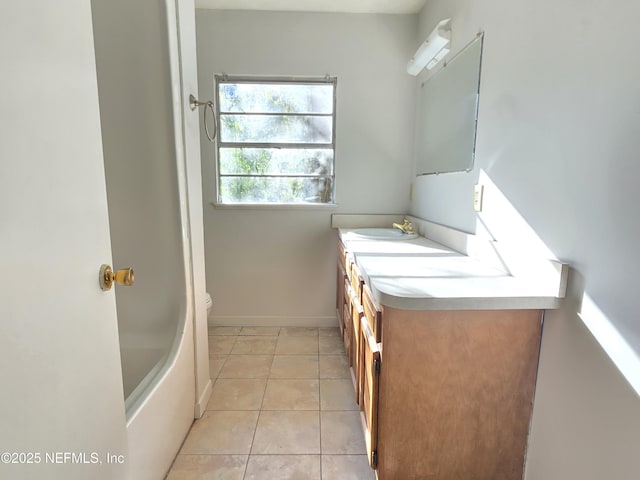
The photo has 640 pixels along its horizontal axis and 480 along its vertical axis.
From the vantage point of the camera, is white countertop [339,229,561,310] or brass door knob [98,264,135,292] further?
white countertop [339,229,561,310]

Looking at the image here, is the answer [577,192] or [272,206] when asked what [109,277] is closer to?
[577,192]

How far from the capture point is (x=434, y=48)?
1.94 m

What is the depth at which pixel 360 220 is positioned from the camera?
105 inches

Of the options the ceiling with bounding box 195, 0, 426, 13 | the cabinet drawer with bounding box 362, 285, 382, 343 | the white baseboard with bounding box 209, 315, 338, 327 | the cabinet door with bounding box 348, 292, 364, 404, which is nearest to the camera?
the cabinet drawer with bounding box 362, 285, 382, 343

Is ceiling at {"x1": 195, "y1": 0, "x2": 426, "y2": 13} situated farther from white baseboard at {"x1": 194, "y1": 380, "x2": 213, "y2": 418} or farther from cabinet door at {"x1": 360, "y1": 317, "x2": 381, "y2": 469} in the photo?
white baseboard at {"x1": 194, "y1": 380, "x2": 213, "y2": 418}

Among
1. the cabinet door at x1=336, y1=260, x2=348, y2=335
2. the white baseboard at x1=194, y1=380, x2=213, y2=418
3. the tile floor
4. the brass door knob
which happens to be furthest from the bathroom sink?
the brass door knob

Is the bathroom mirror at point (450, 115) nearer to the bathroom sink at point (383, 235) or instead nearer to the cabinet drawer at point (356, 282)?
the bathroom sink at point (383, 235)

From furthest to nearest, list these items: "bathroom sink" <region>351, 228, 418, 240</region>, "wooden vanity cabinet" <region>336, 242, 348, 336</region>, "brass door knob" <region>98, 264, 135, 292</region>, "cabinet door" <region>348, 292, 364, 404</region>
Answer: "wooden vanity cabinet" <region>336, 242, 348, 336</region>
"bathroom sink" <region>351, 228, 418, 240</region>
"cabinet door" <region>348, 292, 364, 404</region>
"brass door knob" <region>98, 264, 135, 292</region>

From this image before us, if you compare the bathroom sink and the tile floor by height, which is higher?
the bathroom sink

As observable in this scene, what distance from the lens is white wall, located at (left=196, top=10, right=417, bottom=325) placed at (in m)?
2.49

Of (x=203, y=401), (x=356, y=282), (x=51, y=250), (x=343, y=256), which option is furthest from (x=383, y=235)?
(x=51, y=250)

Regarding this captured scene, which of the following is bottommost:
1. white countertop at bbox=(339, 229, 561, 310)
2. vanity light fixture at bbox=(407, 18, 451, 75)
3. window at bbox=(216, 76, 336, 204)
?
white countertop at bbox=(339, 229, 561, 310)

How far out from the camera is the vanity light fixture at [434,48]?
72.5 inches

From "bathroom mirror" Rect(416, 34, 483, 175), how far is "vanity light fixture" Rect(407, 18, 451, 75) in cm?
8
